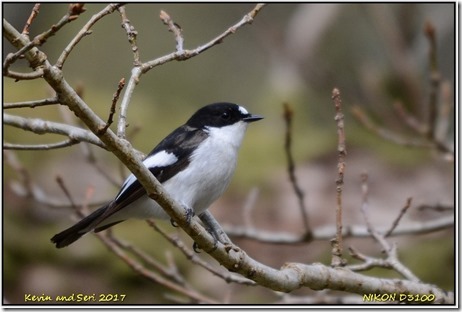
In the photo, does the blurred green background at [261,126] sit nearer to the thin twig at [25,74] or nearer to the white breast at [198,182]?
the white breast at [198,182]

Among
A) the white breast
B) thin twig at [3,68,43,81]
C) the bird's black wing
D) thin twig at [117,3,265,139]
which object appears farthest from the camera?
the white breast

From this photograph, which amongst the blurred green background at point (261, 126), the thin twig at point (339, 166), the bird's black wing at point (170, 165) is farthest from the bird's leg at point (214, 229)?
the blurred green background at point (261, 126)

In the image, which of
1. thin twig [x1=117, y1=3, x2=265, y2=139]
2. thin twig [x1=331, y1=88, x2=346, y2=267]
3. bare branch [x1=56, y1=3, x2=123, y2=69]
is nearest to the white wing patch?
thin twig [x1=117, y1=3, x2=265, y2=139]

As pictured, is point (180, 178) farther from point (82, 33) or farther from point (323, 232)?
point (82, 33)

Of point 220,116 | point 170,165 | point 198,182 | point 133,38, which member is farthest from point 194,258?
point 133,38

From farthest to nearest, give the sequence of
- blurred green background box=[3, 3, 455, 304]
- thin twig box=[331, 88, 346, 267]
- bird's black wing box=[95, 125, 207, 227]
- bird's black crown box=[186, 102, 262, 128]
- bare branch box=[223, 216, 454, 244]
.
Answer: blurred green background box=[3, 3, 455, 304], bare branch box=[223, 216, 454, 244], bird's black crown box=[186, 102, 262, 128], bird's black wing box=[95, 125, 207, 227], thin twig box=[331, 88, 346, 267]

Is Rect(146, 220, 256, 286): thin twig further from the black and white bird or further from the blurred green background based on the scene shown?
the blurred green background

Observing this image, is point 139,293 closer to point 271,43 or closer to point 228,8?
point 271,43

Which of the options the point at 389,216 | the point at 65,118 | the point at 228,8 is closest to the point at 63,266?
the point at 65,118
